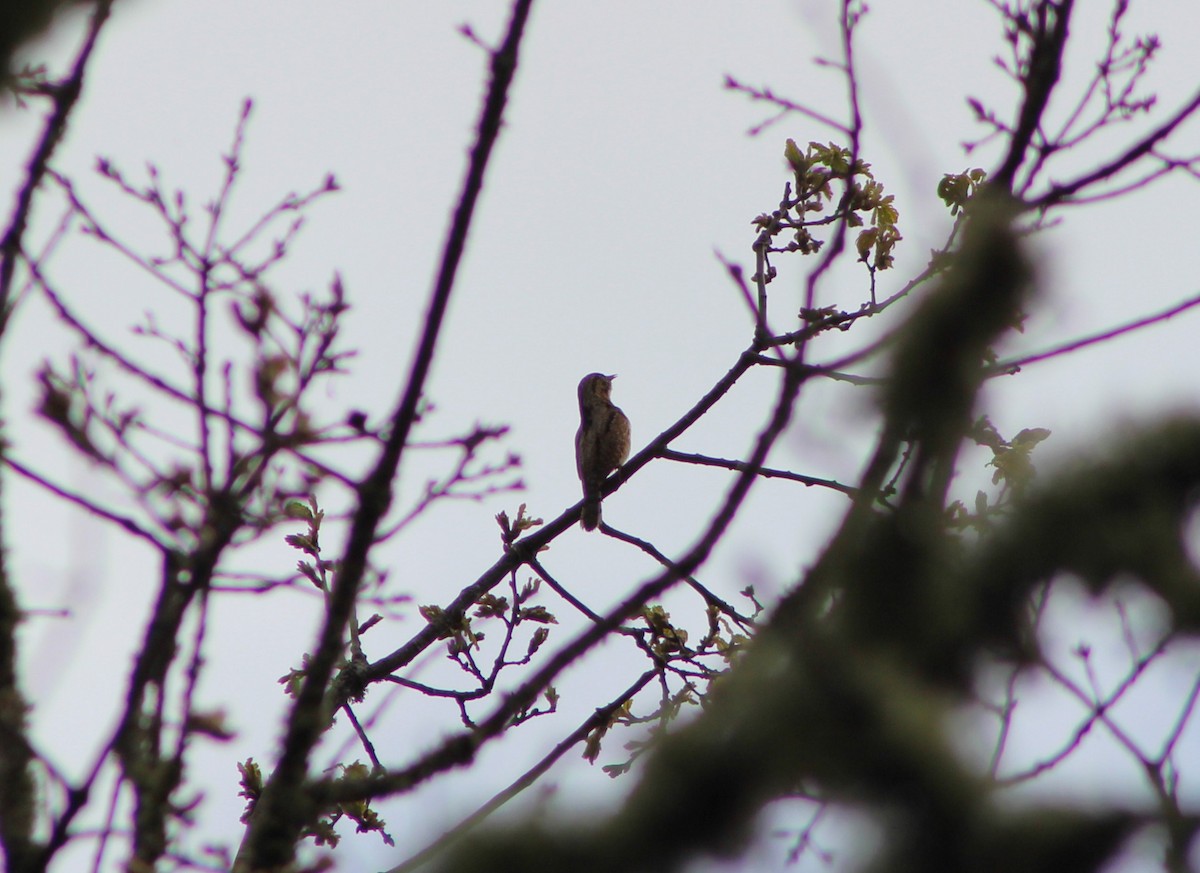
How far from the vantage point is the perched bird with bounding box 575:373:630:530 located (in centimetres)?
1159

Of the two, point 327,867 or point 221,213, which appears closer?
point 327,867

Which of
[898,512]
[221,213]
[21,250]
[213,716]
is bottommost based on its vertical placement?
[898,512]

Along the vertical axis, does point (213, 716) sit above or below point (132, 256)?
below

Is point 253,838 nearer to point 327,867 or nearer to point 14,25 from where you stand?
point 327,867

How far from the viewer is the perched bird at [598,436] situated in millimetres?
11586

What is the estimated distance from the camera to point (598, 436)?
11.7m

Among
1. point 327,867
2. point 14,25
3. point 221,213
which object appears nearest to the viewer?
point 14,25

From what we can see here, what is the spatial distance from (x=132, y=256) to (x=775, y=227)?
11.3 ft

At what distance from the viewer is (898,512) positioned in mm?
1534

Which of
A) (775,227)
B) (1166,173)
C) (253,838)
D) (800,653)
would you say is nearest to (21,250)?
(253,838)

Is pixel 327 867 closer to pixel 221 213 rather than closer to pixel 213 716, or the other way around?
pixel 213 716

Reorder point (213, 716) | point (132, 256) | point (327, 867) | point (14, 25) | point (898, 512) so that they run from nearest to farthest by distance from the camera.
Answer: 1. point (898, 512)
2. point (14, 25)
3. point (213, 716)
4. point (327, 867)
5. point (132, 256)

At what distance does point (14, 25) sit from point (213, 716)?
4.48 ft

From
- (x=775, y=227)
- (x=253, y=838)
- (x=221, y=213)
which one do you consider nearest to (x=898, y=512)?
(x=253, y=838)
